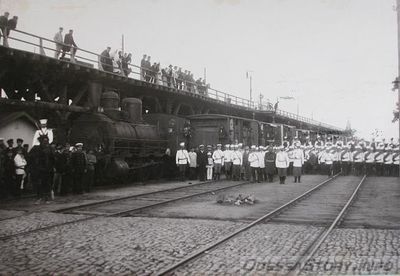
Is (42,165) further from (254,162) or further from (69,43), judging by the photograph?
(254,162)

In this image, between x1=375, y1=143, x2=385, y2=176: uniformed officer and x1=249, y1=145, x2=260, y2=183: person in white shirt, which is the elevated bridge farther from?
x1=375, y1=143, x2=385, y2=176: uniformed officer

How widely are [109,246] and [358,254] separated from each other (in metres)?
3.48

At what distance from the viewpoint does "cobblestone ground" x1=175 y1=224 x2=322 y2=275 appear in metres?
5.52

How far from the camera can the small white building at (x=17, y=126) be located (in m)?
14.6

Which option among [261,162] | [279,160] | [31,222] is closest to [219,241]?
[31,222]

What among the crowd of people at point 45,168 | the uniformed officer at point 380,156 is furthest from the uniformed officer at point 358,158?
the crowd of people at point 45,168

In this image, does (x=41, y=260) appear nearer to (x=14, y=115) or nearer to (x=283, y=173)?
(x=14, y=115)

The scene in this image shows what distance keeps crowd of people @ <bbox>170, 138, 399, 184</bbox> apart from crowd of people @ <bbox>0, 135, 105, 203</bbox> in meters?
5.37

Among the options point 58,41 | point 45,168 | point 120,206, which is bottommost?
point 120,206

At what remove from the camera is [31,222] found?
8.78 meters

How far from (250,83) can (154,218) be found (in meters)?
51.2

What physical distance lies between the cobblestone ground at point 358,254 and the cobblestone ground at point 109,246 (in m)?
1.78

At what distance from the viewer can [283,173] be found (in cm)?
1836

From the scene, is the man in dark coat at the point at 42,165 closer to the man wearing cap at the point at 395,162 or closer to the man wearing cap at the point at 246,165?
the man wearing cap at the point at 246,165
